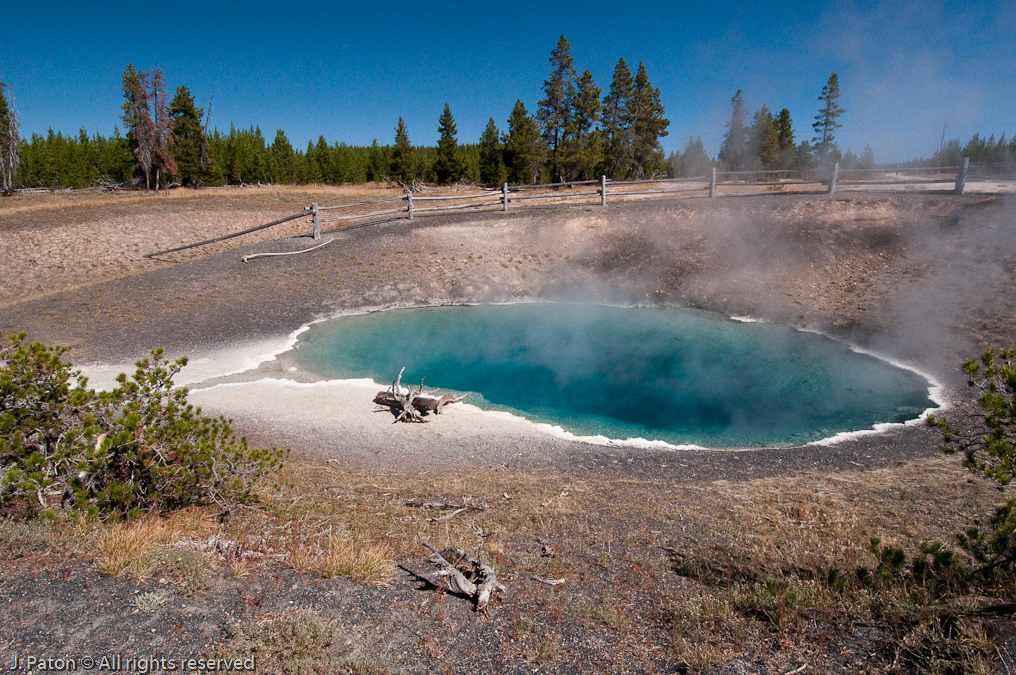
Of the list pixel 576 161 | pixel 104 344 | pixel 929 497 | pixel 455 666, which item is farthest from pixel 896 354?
pixel 576 161

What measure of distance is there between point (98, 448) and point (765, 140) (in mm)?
67873

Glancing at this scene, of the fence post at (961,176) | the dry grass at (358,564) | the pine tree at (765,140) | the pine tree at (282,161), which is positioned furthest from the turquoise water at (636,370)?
Answer: the pine tree at (765,140)

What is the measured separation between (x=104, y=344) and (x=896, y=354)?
74.2ft

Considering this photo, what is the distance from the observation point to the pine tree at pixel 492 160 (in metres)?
54.5

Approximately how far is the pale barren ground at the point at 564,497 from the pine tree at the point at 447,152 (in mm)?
36763

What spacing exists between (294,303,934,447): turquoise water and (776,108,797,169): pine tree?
5159 cm

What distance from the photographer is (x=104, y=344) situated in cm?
1510

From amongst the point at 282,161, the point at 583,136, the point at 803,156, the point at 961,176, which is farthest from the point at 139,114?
the point at 803,156

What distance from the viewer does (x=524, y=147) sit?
164 ft

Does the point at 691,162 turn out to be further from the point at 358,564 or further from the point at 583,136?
the point at 358,564

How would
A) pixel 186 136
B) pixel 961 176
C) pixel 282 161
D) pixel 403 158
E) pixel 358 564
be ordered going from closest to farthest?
pixel 358 564 < pixel 961 176 < pixel 186 136 < pixel 403 158 < pixel 282 161

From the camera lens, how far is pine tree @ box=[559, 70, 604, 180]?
1927 inches

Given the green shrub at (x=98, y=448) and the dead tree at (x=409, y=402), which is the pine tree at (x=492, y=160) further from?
the green shrub at (x=98, y=448)

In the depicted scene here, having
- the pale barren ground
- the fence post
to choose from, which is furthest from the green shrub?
the fence post
